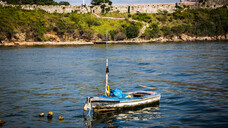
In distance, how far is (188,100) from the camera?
2103 cm

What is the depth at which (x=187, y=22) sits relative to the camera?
151 m

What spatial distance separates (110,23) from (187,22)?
47681mm

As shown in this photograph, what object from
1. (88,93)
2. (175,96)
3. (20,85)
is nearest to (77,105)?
(88,93)

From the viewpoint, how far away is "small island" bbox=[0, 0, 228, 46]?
115m

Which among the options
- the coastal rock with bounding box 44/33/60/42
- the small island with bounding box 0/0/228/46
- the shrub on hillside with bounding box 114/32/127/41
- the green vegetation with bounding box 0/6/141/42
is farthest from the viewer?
the shrub on hillside with bounding box 114/32/127/41

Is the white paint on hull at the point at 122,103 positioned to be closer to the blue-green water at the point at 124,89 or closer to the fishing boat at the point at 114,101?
the fishing boat at the point at 114,101

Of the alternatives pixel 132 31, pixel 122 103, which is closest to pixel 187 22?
pixel 132 31

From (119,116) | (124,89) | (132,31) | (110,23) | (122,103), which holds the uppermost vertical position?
(110,23)

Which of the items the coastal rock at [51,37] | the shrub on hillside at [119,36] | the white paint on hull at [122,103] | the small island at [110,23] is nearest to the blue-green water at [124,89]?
the white paint on hull at [122,103]

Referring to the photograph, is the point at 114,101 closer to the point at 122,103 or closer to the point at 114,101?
the point at 114,101

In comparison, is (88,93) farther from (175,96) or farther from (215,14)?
(215,14)

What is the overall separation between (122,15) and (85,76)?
121 metres

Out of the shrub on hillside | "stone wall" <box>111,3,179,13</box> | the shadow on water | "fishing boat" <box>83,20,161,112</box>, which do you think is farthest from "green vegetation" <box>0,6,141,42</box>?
the shadow on water

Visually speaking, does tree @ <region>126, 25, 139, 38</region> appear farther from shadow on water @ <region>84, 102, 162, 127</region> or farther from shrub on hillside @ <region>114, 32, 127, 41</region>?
shadow on water @ <region>84, 102, 162, 127</region>
